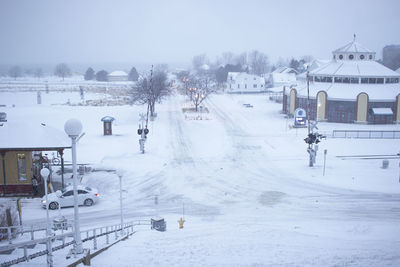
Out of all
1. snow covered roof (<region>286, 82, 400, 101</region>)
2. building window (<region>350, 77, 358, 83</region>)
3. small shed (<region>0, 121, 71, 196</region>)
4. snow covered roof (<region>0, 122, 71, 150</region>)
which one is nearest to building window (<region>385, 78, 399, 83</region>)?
snow covered roof (<region>286, 82, 400, 101</region>)

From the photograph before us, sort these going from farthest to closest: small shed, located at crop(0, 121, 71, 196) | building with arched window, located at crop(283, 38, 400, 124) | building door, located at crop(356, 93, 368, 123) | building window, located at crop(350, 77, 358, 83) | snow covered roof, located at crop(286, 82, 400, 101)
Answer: building window, located at crop(350, 77, 358, 83)
snow covered roof, located at crop(286, 82, 400, 101)
building with arched window, located at crop(283, 38, 400, 124)
building door, located at crop(356, 93, 368, 123)
small shed, located at crop(0, 121, 71, 196)

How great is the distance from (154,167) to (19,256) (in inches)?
802

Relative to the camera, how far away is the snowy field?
14.9 m

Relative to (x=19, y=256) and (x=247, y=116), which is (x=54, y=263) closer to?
(x=19, y=256)

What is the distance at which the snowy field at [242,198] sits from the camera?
14.9 metres

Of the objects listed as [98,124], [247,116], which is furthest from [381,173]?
[98,124]

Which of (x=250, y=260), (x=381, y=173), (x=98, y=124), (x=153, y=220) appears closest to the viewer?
(x=250, y=260)

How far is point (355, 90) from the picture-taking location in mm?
56938

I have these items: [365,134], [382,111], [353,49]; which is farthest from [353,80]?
[365,134]

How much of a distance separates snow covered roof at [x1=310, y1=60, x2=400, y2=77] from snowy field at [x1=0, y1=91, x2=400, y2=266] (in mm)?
17606

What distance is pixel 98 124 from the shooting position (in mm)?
52844

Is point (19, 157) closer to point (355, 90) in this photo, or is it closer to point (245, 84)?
point (355, 90)

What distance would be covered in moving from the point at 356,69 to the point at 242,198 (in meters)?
43.6

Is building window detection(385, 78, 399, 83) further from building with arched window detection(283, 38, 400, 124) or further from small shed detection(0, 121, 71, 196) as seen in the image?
small shed detection(0, 121, 71, 196)
